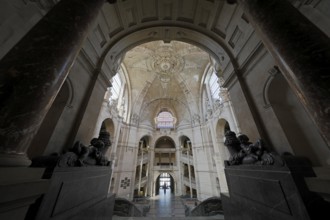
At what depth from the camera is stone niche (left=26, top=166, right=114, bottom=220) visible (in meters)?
1.61

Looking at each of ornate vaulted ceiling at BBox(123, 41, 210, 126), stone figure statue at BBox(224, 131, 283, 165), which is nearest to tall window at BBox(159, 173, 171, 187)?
ornate vaulted ceiling at BBox(123, 41, 210, 126)

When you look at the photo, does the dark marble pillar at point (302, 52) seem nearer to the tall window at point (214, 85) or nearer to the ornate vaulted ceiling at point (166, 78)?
the tall window at point (214, 85)

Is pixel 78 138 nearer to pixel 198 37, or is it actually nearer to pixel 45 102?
pixel 45 102

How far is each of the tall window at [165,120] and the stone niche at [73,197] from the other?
14916 millimetres

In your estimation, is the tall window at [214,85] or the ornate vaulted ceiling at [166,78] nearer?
the tall window at [214,85]

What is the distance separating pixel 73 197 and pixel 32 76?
195 centimetres

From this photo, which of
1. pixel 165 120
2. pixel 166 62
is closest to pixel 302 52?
pixel 166 62

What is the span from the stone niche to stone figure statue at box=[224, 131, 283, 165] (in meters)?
3.25

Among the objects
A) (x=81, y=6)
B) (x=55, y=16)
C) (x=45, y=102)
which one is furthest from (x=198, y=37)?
(x=45, y=102)

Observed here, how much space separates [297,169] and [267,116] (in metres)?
1.42

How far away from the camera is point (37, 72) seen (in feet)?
4.43

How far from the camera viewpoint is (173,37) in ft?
18.1

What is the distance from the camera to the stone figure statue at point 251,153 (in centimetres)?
210

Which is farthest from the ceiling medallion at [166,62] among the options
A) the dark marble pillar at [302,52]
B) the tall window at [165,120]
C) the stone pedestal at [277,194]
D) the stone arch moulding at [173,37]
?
the stone pedestal at [277,194]
